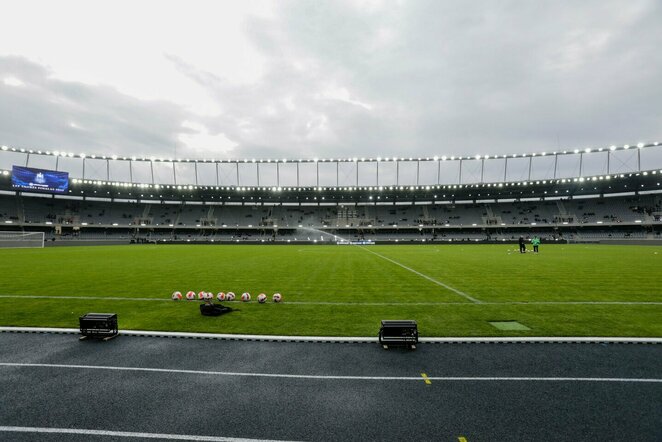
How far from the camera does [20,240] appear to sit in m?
45.3

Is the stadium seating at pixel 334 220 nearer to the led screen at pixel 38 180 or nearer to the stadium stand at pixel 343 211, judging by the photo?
the stadium stand at pixel 343 211

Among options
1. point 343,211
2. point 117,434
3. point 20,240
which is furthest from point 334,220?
point 117,434

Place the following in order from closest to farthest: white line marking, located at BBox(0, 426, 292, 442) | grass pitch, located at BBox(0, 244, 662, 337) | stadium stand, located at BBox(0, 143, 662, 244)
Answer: white line marking, located at BBox(0, 426, 292, 442), grass pitch, located at BBox(0, 244, 662, 337), stadium stand, located at BBox(0, 143, 662, 244)

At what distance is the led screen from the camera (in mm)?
56562

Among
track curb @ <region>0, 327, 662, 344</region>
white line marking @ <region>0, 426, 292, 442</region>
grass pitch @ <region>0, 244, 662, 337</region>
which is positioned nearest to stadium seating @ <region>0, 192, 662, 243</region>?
grass pitch @ <region>0, 244, 662, 337</region>

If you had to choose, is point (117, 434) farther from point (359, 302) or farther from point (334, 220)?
point (334, 220)

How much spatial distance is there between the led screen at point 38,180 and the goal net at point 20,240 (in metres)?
15.5

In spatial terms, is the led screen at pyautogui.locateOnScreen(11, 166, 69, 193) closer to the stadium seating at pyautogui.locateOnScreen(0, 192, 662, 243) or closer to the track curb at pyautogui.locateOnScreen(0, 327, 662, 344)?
the stadium seating at pyautogui.locateOnScreen(0, 192, 662, 243)

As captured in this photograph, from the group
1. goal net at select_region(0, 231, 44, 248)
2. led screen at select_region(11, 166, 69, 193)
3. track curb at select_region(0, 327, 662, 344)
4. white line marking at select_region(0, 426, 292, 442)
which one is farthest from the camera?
led screen at select_region(11, 166, 69, 193)

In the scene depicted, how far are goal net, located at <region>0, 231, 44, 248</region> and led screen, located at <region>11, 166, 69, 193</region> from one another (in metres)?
15.5

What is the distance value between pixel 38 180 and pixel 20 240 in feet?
64.6

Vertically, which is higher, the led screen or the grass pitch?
the led screen

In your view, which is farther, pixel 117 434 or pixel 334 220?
pixel 334 220

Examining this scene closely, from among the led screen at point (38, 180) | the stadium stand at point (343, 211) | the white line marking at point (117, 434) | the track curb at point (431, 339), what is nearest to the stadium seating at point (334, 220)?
the stadium stand at point (343, 211)
